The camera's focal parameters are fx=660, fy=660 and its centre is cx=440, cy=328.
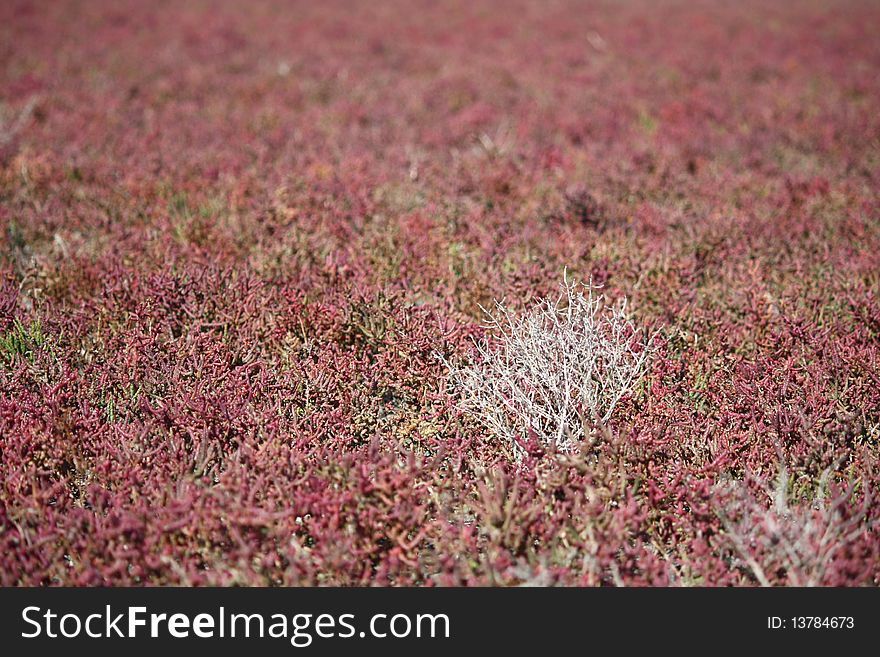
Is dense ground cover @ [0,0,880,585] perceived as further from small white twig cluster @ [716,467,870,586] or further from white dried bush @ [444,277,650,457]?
white dried bush @ [444,277,650,457]

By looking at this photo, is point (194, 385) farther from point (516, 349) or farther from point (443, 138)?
point (443, 138)

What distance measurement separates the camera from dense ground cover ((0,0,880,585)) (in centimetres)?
273

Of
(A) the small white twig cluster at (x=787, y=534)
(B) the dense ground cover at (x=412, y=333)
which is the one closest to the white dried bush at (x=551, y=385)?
(B) the dense ground cover at (x=412, y=333)

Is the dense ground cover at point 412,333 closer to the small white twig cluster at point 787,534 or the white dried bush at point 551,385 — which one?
the small white twig cluster at point 787,534

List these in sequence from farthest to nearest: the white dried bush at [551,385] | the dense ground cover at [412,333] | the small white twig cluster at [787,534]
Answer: the white dried bush at [551,385] < the dense ground cover at [412,333] < the small white twig cluster at [787,534]

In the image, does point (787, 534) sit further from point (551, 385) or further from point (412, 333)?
point (412, 333)

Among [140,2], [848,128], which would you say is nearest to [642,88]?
[848,128]

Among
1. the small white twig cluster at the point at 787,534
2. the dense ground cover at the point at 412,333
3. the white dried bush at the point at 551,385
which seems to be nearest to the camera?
the small white twig cluster at the point at 787,534

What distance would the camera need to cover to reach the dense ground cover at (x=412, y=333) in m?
2.73

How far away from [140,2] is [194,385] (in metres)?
19.3

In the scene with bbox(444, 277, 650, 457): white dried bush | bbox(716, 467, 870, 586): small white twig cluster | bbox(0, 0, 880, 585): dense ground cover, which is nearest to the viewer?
bbox(716, 467, 870, 586): small white twig cluster

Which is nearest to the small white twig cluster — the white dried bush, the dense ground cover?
the dense ground cover

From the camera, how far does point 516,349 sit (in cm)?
362

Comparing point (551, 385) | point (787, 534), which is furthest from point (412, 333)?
point (787, 534)
